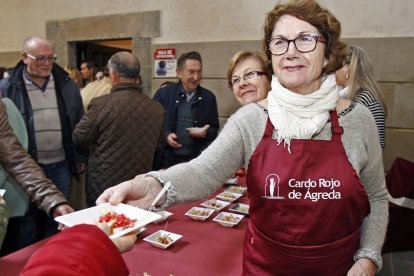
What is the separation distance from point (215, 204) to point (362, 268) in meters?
1.04

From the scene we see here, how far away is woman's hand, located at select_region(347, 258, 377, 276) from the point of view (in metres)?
1.34

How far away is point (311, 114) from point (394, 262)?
2.78 meters

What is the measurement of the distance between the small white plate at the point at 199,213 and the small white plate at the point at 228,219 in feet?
0.23

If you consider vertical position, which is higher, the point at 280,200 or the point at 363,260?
the point at 280,200

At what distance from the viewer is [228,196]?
2447mm

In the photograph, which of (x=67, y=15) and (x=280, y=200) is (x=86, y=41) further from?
(x=280, y=200)

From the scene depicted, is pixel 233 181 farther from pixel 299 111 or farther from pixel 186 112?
pixel 299 111

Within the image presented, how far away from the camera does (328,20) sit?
4.41ft

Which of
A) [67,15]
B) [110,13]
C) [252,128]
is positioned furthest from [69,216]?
[67,15]

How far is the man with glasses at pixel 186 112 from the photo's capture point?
12.0 ft

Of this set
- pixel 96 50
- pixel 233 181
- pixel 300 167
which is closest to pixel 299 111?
pixel 300 167

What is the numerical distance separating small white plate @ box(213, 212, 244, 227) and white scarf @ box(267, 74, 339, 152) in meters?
0.78

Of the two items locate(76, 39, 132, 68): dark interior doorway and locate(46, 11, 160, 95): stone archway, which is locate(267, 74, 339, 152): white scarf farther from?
locate(76, 39, 132, 68): dark interior doorway

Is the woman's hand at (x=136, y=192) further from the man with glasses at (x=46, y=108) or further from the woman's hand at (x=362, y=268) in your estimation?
the man with glasses at (x=46, y=108)
